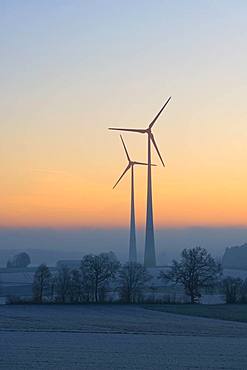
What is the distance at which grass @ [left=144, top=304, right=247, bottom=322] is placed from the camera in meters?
59.7

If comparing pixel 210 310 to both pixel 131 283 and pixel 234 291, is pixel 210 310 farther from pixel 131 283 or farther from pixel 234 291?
pixel 131 283

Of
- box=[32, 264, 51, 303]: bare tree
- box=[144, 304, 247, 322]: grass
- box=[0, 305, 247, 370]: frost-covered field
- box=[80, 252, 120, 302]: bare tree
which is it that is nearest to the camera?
box=[0, 305, 247, 370]: frost-covered field

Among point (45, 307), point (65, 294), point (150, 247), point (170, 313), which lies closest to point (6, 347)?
point (170, 313)

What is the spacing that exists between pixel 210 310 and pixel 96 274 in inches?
900

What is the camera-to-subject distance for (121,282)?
8662 centimetres

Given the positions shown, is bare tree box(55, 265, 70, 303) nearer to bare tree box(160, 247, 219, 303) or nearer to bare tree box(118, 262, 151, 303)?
bare tree box(118, 262, 151, 303)

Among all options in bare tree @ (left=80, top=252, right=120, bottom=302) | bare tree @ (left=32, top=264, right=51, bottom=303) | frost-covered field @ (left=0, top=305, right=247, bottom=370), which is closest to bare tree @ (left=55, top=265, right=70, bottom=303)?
bare tree @ (left=32, top=264, right=51, bottom=303)

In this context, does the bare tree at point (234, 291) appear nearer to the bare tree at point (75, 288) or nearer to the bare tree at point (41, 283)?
the bare tree at point (75, 288)

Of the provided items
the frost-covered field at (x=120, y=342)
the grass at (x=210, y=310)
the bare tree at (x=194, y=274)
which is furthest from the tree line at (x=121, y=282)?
the frost-covered field at (x=120, y=342)

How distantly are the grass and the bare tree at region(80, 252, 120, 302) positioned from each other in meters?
11.6

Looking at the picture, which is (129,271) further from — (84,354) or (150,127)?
(84,354)

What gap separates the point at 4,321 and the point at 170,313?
66.2 feet

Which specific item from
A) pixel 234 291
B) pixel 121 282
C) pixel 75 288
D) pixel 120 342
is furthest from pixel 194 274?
pixel 120 342

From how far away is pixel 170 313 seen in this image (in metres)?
64.2
